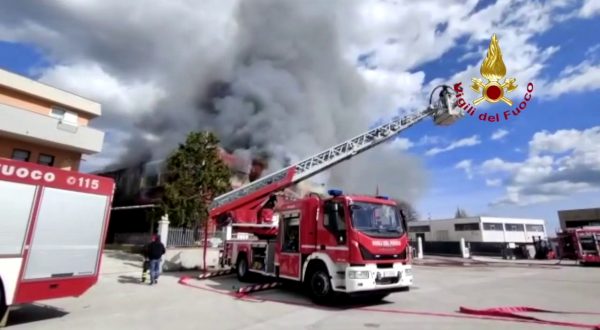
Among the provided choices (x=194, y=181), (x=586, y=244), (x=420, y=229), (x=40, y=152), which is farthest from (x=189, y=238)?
(x=420, y=229)

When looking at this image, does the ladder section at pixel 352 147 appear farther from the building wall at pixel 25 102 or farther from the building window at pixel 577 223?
the building window at pixel 577 223

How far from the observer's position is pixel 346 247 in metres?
7.76

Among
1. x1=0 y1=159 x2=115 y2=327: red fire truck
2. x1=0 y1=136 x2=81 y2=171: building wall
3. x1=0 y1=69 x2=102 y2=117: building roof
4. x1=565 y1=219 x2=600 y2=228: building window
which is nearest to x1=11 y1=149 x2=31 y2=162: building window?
x1=0 y1=136 x2=81 y2=171: building wall

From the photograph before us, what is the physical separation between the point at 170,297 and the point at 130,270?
239 inches

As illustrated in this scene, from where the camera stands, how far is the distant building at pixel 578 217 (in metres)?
40.6

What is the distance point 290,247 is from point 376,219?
256 centimetres

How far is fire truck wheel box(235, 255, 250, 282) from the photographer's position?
11875mm

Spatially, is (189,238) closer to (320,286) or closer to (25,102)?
(320,286)

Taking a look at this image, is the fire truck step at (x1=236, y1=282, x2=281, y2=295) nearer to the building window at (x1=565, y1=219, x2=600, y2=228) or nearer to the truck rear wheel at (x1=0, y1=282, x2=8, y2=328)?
the truck rear wheel at (x1=0, y1=282, x2=8, y2=328)

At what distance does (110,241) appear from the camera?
36188mm

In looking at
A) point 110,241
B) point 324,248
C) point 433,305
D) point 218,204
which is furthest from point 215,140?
point 110,241

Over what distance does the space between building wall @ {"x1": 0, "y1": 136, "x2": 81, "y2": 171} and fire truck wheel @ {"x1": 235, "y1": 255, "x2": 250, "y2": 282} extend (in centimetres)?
1492

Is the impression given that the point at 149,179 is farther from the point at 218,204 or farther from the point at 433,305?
the point at 433,305

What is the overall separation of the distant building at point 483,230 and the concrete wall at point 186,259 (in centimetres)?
3643
